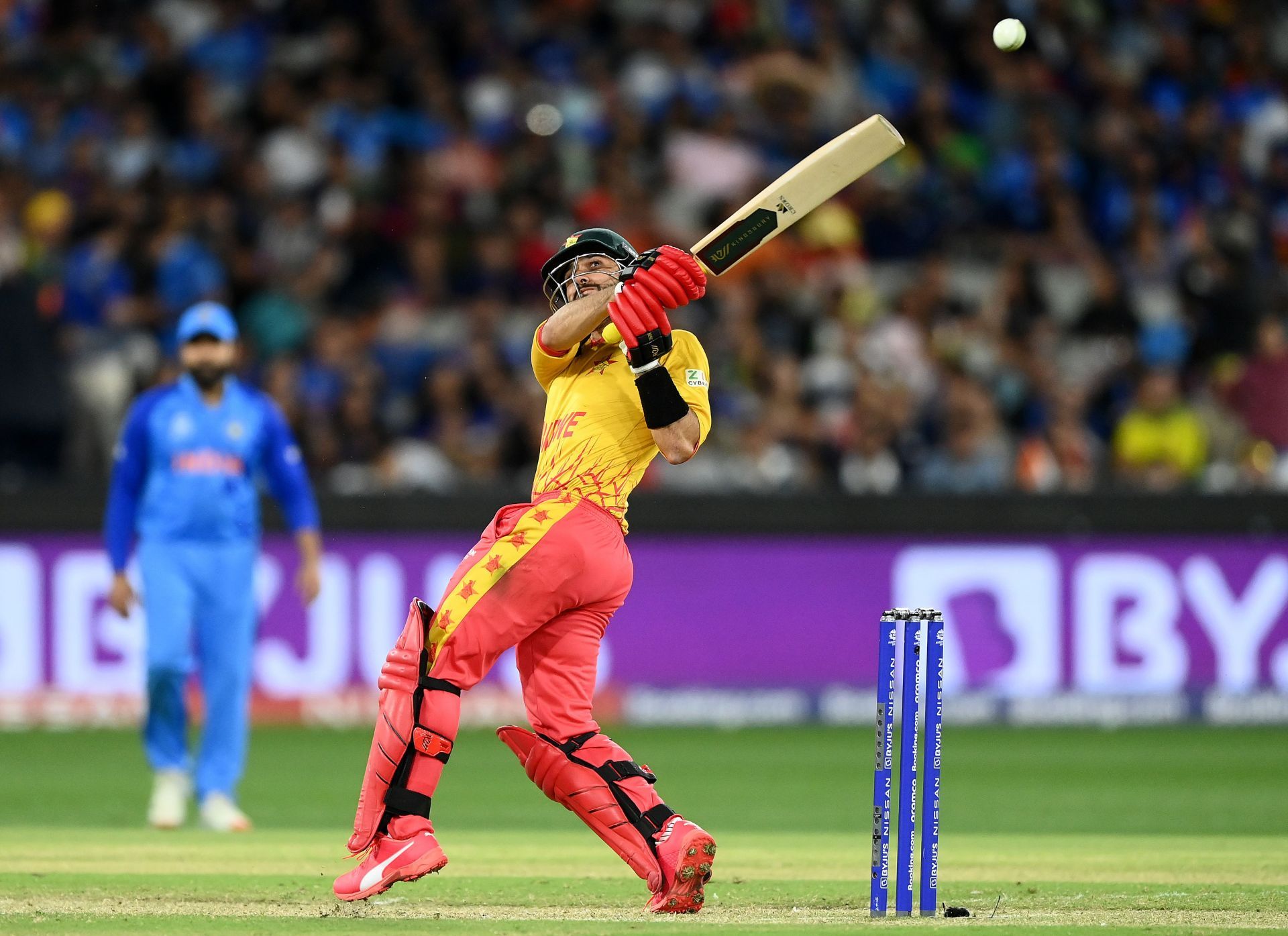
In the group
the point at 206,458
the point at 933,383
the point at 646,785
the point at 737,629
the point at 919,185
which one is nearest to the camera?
the point at 646,785

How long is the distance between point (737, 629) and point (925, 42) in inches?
222

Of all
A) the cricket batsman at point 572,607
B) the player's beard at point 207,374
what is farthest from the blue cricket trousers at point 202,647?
the cricket batsman at point 572,607

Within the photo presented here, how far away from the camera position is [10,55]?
1551 centimetres

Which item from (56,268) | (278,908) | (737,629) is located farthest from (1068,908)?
(56,268)

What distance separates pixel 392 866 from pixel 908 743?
1439 mm

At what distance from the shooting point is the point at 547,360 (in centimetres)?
581


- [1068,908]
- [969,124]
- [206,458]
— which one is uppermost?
[969,124]

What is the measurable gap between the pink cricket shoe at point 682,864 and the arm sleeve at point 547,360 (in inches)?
52.3

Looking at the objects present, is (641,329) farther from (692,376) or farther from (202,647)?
(202,647)

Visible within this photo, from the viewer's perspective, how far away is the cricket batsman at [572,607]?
5.49 metres

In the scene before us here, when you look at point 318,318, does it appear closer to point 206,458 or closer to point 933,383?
point 933,383

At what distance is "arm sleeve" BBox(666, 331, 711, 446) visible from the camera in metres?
5.64

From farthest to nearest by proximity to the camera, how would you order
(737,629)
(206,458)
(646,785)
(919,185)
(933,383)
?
1. (919,185)
2. (933,383)
3. (737,629)
4. (206,458)
5. (646,785)

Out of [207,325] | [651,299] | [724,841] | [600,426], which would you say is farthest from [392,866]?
[207,325]
